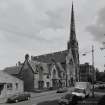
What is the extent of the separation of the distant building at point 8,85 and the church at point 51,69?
980cm

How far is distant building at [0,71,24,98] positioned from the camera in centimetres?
5042

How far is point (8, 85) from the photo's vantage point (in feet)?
172

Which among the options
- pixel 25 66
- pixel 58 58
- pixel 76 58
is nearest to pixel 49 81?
pixel 25 66

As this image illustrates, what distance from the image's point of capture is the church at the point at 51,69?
66.4 meters

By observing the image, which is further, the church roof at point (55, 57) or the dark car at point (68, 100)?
the church roof at point (55, 57)

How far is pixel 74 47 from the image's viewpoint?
101875 millimetres

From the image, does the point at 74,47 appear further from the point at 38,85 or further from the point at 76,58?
the point at 38,85

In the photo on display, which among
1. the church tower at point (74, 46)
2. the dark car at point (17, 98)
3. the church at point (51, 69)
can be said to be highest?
the church tower at point (74, 46)

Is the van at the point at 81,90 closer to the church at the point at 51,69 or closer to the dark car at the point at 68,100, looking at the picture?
the dark car at the point at 68,100

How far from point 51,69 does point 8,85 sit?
78.6 feet

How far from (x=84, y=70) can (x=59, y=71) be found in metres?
53.5

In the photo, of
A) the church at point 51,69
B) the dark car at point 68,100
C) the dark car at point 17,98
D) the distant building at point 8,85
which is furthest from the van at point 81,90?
the church at point 51,69

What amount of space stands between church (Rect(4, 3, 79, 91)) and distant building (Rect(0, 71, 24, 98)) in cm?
980

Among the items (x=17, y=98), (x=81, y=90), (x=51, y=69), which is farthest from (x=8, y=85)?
(x=51, y=69)
